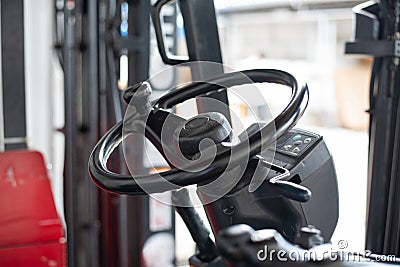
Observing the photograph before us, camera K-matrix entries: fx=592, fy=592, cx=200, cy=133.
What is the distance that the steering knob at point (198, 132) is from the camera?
3.40 feet

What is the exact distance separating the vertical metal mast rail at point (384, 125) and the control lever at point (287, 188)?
945mm

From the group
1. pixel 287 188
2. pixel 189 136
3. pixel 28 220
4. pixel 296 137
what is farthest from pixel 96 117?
pixel 287 188

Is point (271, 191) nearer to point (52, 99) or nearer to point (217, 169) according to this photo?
point (217, 169)

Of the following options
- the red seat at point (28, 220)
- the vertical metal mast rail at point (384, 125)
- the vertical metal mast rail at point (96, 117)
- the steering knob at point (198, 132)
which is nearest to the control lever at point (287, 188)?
the steering knob at point (198, 132)

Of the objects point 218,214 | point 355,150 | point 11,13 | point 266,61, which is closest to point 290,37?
point 266,61

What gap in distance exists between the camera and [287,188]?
38.1 inches

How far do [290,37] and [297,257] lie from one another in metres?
6.38

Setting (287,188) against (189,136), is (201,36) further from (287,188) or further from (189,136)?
(287,188)

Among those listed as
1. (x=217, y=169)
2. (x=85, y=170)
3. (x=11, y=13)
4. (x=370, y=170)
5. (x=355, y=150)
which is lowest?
(x=355, y=150)

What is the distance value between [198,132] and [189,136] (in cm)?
2

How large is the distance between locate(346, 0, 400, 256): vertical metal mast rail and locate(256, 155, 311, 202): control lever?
95 centimetres

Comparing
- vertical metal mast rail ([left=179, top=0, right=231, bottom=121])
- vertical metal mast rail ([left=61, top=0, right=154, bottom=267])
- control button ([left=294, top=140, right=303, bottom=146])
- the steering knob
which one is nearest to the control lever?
the steering knob

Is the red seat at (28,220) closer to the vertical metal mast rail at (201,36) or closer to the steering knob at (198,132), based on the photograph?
the vertical metal mast rail at (201,36)

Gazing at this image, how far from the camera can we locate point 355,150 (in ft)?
16.7
